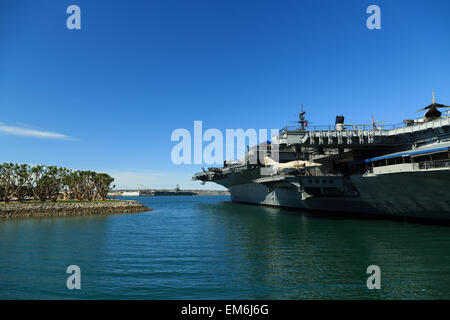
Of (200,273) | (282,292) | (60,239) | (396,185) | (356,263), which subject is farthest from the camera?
(396,185)

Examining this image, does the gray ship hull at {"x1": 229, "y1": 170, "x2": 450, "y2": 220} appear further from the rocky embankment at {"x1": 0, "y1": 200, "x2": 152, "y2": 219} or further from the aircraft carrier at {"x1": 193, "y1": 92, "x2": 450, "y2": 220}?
the rocky embankment at {"x1": 0, "y1": 200, "x2": 152, "y2": 219}

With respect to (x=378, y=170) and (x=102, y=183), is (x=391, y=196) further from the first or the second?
(x=102, y=183)

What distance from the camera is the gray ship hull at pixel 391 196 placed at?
2243 cm

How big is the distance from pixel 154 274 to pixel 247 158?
41974mm

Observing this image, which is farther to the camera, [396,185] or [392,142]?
[392,142]

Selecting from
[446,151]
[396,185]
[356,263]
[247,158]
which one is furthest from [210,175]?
[356,263]

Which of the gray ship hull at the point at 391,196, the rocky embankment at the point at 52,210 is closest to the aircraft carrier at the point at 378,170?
the gray ship hull at the point at 391,196

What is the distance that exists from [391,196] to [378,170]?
2897 millimetres

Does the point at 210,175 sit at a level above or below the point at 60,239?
above

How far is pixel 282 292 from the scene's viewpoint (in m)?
9.56

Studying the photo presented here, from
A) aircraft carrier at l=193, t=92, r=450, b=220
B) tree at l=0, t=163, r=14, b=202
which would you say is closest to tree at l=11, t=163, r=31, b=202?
tree at l=0, t=163, r=14, b=202

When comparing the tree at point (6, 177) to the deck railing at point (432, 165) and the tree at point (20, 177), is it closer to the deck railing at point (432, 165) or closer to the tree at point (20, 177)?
the tree at point (20, 177)

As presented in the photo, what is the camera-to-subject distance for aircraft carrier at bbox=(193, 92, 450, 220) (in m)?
23.0
